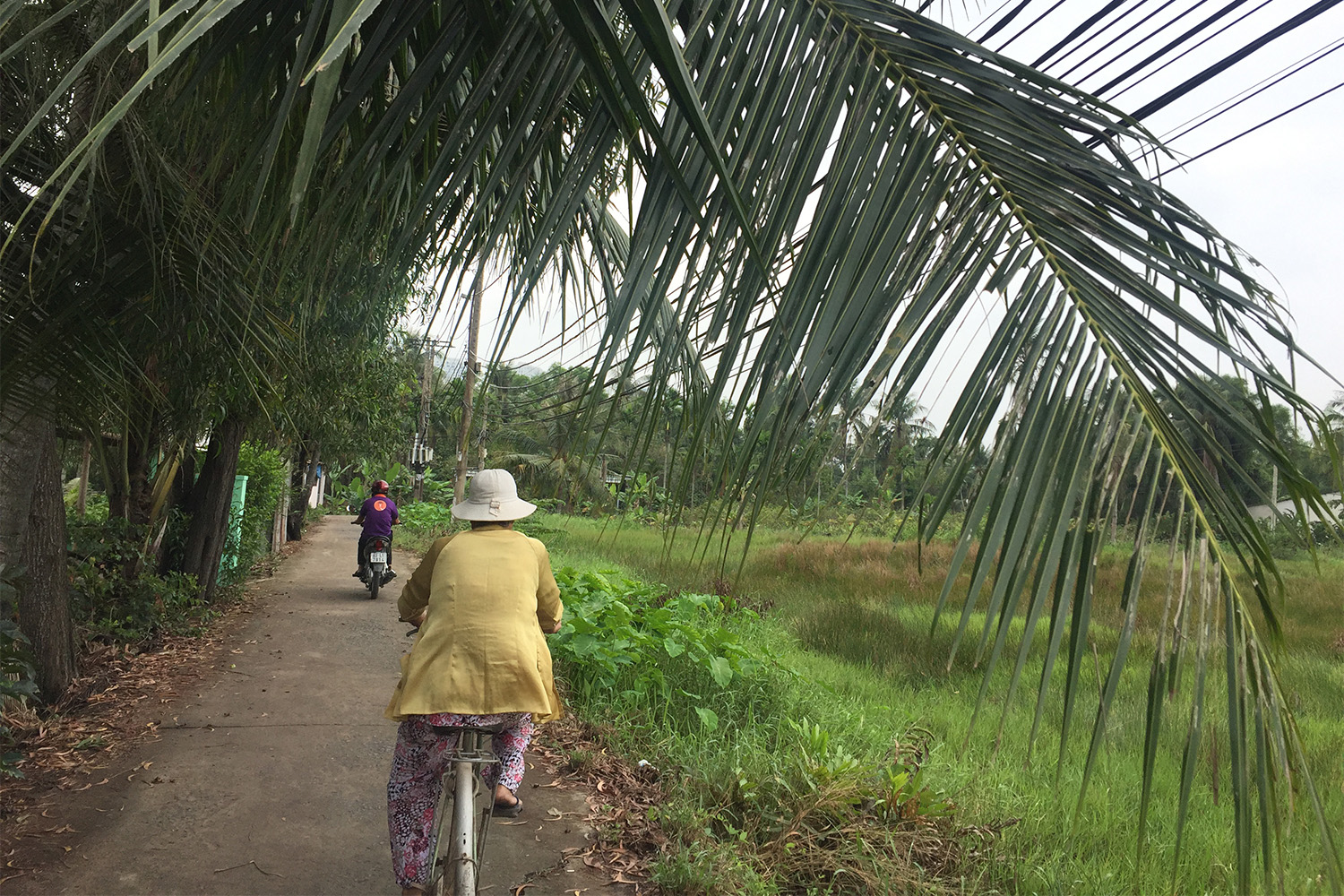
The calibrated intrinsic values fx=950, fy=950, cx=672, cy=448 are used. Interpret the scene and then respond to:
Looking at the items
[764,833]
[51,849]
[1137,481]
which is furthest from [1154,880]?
[51,849]

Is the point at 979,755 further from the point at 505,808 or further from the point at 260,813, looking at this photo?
the point at 260,813

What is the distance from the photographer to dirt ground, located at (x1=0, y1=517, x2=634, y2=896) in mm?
3484

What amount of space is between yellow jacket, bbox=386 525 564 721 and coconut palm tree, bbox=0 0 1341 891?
5.17 ft

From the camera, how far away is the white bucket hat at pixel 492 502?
310 cm

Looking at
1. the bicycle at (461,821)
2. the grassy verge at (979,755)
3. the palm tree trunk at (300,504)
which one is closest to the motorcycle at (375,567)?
the grassy verge at (979,755)

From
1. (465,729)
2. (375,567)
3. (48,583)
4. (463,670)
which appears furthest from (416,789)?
(375,567)

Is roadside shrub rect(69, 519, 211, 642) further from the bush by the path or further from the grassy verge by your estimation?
the grassy verge

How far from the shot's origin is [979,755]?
507 centimetres

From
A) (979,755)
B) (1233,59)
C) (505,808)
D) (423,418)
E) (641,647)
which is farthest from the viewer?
(423,418)

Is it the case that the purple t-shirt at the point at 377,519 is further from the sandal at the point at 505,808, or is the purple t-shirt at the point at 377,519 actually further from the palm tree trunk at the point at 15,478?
the sandal at the point at 505,808

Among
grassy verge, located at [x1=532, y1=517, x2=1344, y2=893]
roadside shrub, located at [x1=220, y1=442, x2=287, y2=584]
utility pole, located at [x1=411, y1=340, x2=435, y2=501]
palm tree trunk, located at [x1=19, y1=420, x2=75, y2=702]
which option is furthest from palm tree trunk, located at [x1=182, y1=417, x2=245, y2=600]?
grassy verge, located at [x1=532, y1=517, x2=1344, y2=893]

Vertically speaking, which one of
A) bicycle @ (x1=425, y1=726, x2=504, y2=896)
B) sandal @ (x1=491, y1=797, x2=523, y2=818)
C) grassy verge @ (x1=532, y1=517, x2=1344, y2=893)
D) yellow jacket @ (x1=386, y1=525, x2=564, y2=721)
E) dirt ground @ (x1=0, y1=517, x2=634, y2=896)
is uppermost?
yellow jacket @ (x1=386, y1=525, x2=564, y2=721)

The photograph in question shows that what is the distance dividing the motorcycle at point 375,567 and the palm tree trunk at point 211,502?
2.40 metres

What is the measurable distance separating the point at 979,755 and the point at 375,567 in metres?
7.87
